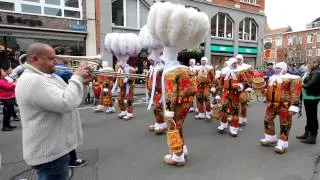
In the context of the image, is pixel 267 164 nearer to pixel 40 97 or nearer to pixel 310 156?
pixel 310 156

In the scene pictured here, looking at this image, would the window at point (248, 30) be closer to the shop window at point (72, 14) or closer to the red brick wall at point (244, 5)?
the red brick wall at point (244, 5)

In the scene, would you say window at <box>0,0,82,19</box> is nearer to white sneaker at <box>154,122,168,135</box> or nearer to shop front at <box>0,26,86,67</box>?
shop front at <box>0,26,86,67</box>

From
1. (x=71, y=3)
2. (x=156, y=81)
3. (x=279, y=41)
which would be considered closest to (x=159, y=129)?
(x=156, y=81)

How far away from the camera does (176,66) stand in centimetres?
494

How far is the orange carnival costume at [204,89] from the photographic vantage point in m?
8.82

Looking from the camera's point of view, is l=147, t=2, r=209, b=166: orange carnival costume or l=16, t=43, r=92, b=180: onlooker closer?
l=16, t=43, r=92, b=180: onlooker

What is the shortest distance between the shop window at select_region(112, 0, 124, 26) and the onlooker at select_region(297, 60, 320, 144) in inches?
589

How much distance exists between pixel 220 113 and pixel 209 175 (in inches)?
107

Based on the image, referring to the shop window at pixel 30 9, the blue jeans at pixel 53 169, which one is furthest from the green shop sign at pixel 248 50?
the blue jeans at pixel 53 169

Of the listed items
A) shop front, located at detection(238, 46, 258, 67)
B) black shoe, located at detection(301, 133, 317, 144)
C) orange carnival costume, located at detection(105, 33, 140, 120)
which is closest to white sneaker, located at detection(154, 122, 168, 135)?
orange carnival costume, located at detection(105, 33, 140, 120)

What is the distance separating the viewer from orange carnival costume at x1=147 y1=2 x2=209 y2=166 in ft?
15.6

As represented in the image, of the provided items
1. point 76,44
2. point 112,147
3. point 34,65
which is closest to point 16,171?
point 112,147

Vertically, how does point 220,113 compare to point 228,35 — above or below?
below

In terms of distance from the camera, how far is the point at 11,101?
25.0 feet
